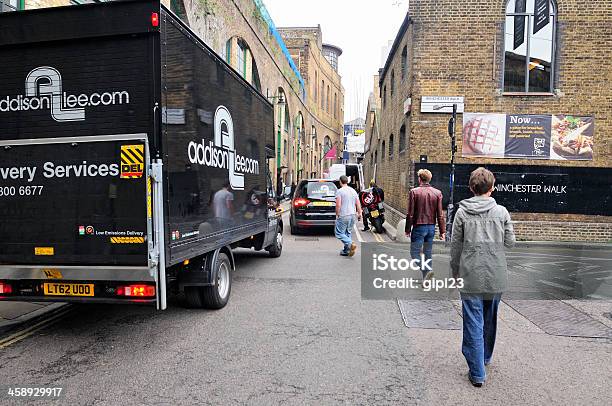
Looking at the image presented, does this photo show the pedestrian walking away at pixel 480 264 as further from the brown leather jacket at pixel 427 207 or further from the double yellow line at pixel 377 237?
the double yellow line at pixel 377 237

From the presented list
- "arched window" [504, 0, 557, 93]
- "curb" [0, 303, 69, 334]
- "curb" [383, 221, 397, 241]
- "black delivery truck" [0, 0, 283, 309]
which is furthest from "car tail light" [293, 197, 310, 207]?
"black delivery truck" [0, 0, 283, 309]

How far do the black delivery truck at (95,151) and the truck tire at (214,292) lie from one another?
871 mm

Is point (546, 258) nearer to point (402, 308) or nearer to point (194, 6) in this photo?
point (402, 308)

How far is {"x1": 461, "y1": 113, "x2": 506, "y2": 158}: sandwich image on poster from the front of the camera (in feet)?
40.4

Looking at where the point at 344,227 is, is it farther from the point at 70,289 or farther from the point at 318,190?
the point at 70,289

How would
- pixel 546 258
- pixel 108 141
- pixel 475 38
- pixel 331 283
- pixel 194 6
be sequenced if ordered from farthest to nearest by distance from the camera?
pixel 194 6 < pixel 475 38 < pixel 546 258 < pixel 331 283 < pixel 108 141

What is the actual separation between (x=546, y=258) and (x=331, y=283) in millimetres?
5535

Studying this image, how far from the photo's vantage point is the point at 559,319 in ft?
17.2

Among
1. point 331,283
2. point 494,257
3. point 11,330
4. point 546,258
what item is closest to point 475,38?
point 546,258

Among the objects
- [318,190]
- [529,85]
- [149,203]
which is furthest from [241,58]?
[149,203]

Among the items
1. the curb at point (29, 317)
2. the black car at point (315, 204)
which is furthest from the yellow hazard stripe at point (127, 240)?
the black car at point (315, 204)

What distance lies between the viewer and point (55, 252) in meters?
4.24

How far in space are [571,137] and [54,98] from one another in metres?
12.8

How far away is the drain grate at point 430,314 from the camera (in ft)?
16.4
